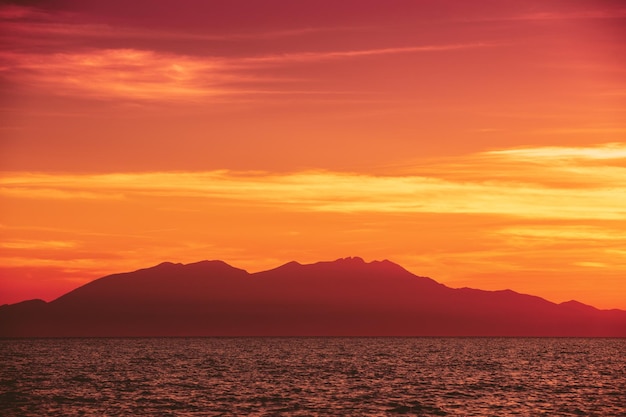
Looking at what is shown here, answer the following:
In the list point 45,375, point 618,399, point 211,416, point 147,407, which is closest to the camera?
point 211,416

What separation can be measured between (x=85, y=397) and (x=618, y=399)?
52947 millimetres

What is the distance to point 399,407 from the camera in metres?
81.5

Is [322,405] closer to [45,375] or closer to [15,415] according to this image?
[15,415]

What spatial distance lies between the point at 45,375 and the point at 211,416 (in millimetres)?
61952

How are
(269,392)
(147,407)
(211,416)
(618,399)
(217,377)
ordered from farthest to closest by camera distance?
(217,377) → (269,392) → (618,399) → (147,407) → (211,416)

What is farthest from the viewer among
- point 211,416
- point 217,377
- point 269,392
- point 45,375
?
point 45,375

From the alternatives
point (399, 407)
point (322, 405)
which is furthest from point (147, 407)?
point (399, 407)

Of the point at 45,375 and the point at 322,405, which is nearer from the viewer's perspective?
the point at 322,405

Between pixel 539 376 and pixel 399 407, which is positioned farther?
pixel 539 376

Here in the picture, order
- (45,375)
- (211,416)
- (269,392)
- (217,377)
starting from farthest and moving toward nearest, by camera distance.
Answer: (45,375) < (217,377) < (269,392) < (211,416)

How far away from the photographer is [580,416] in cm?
7600

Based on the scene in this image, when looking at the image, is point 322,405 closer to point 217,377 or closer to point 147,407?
point 147,407

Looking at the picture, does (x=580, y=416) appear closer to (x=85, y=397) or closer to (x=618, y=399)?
(x=618, y=399)

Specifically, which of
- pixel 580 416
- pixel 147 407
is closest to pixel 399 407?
pixel 580 416
